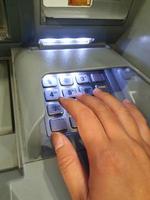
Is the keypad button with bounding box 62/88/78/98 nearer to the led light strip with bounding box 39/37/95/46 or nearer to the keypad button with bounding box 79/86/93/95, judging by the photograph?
the keypad button with bounding box 79/86/93/95

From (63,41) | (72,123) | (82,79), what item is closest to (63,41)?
(63,41)

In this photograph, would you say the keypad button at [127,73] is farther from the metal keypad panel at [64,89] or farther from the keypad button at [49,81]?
the keypad button at [49,81]

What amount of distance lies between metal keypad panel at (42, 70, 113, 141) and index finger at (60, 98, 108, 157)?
0.13ft

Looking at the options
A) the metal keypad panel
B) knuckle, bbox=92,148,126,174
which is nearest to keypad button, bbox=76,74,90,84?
the metal keypad panel

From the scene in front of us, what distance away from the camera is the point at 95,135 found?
45 cm

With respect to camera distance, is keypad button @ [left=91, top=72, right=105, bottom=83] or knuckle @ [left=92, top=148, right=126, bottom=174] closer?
knuckle @ [left=92, top=148, right=126, bottom=174]

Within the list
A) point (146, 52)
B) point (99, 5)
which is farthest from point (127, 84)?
point (99, 5)

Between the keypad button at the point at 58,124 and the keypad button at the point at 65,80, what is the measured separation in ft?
0.29

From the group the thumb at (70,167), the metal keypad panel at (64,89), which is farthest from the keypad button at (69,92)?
the thumb at (70,167)

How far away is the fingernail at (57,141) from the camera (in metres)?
0.45

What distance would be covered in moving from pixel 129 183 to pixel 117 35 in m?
0.45

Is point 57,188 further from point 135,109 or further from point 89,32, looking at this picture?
point 89,32

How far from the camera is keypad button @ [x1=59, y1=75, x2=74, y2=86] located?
0.56m

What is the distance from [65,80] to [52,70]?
0.13ft
